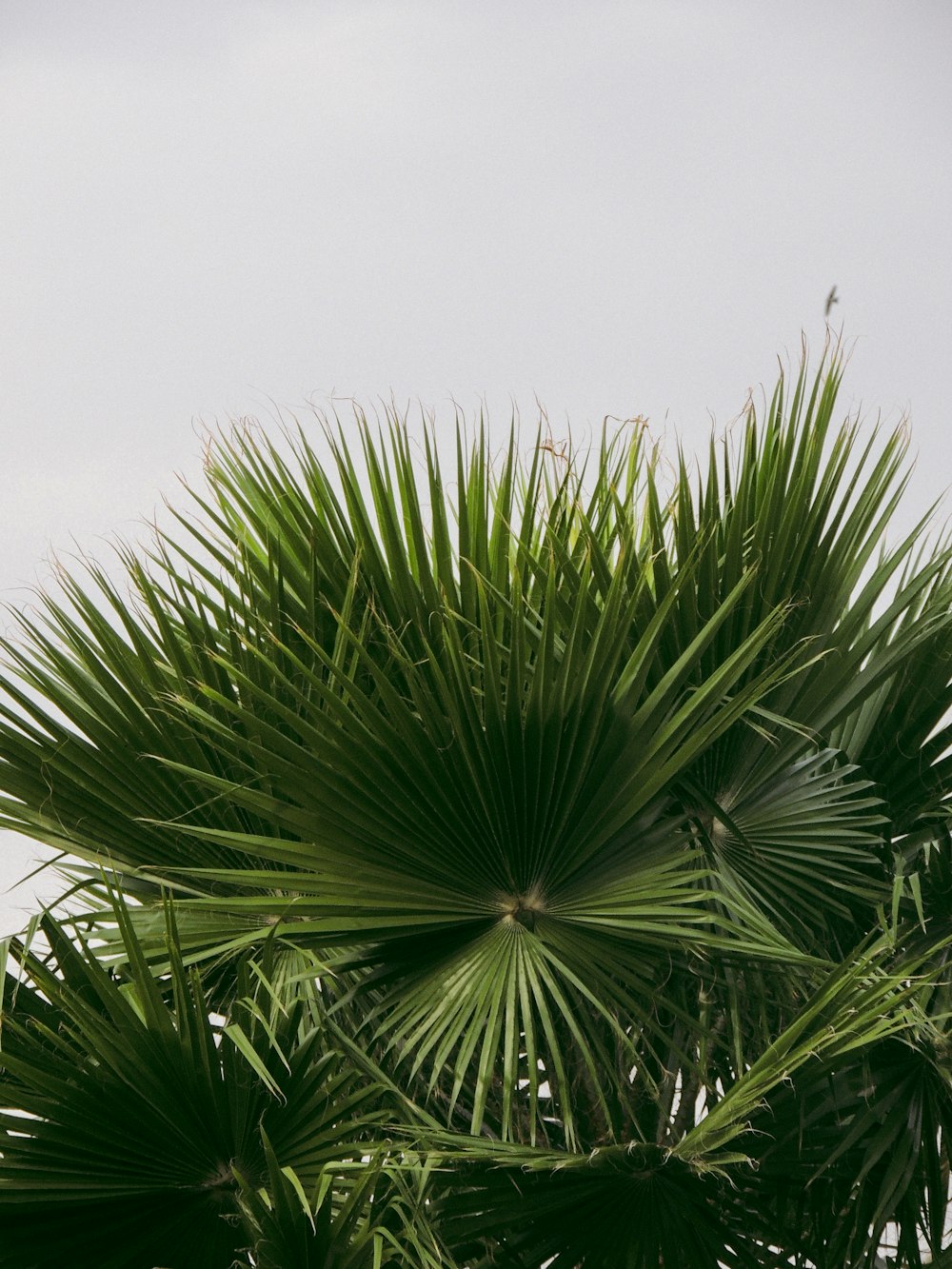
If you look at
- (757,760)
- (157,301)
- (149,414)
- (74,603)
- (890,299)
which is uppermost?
(157,301)

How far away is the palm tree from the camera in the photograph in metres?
2.03

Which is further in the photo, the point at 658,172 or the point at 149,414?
the point at 658,172

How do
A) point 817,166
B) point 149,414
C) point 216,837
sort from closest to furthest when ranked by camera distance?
1. point 216,837
2. point 149,414
3. point 817,166

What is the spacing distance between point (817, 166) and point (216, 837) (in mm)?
5881

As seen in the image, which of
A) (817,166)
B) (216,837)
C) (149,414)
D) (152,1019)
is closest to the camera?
(152,1019)

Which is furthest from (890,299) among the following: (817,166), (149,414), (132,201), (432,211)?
(132,201)

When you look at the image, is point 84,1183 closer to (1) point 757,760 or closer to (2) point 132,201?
(1) point 757,760

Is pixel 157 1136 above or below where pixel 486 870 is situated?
below

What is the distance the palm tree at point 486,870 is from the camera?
203 cm

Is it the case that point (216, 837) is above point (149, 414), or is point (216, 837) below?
below

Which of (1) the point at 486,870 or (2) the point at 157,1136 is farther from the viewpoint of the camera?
(1) the point at 486,870

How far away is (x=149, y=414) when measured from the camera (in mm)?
6250

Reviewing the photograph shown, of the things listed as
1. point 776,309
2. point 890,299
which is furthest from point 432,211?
point 890,299

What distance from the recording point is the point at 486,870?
219 centimetres
